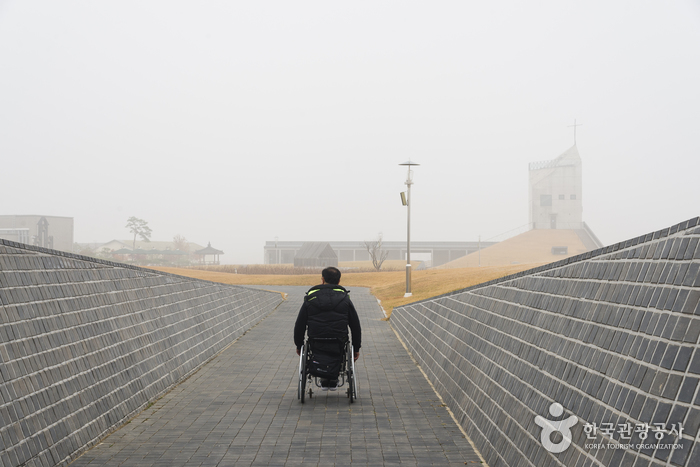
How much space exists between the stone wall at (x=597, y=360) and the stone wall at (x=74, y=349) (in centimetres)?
368

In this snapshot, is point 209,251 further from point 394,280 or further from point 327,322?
point 327,322

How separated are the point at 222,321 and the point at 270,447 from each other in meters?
8.22

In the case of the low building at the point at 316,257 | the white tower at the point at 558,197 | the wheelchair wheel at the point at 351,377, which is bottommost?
the wheelchair wheel at the point at 351,377

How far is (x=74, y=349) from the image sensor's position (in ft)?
19.8

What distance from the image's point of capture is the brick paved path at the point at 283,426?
5.59 metres

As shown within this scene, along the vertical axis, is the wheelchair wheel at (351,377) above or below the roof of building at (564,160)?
below

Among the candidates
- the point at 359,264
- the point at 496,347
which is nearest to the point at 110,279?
the point at 496,347

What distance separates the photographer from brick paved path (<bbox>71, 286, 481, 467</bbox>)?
5.59 m

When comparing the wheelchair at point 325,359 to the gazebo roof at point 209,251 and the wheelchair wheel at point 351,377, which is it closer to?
the wheelchair wheel at point 351,377

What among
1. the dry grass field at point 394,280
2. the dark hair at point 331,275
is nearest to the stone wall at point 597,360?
the dark hair at point 331,275

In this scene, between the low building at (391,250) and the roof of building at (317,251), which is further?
the low building at (391,250)

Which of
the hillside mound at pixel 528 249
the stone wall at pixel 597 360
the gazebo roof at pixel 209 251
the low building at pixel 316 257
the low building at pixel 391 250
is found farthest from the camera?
the low building at pixel 391 250

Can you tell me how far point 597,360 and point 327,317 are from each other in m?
4.34

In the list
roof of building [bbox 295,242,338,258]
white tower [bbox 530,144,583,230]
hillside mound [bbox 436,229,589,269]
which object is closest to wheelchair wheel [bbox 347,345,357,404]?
roof of building [bbox 295,242,338,258]
